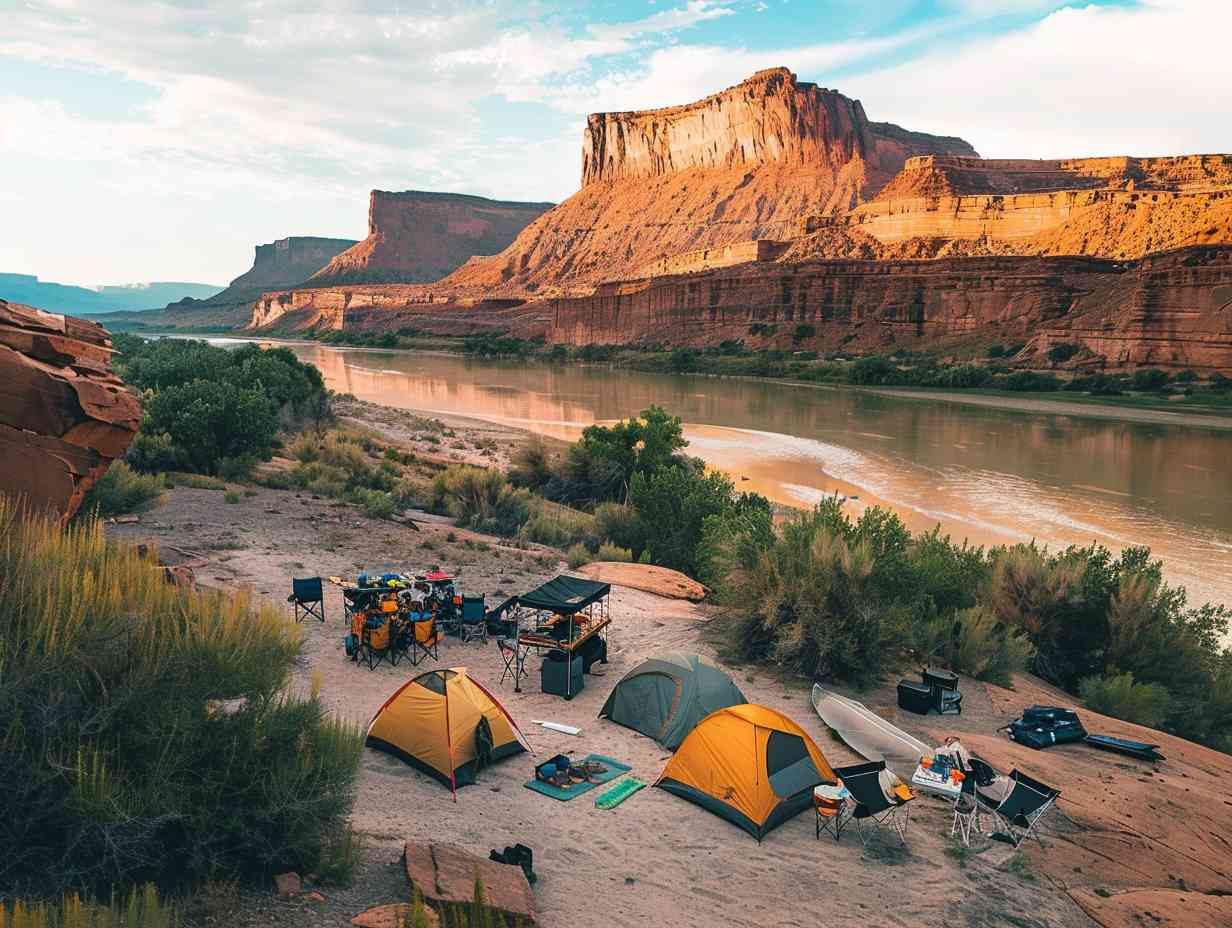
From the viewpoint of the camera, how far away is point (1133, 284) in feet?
193

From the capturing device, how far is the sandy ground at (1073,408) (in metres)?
44.8

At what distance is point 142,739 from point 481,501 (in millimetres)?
15625

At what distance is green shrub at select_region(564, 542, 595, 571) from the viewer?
54.6 ft

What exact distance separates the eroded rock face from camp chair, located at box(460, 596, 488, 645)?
Result: 516 cm

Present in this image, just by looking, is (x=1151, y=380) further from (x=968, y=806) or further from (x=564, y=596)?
(x=968, y=806)

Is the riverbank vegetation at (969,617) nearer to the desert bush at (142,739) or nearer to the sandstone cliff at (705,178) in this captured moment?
the desert bush at (142,739)

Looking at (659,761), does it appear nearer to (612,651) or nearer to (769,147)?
(612,651)

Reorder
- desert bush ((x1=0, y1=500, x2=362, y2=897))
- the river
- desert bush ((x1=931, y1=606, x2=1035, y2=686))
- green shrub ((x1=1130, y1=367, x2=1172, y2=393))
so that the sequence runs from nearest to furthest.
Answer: desert bush ((x1=0, y1=500, x2=362, y2=897)) → desert bush ((x1=931, y1=606, x2=1035, y2=686)) → the river → green shrub ((x1=1130, y1=367, x2=1172, y2=393))

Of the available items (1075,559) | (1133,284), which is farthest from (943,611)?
(1133,284)

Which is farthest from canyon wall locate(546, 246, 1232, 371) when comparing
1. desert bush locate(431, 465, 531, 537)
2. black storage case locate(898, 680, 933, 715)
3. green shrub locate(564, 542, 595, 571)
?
black storage case locate(898, 680, 933, 715)

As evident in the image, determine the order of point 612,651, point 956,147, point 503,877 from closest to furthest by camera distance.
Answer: point 503,877 → point 612,651 → point 956,147

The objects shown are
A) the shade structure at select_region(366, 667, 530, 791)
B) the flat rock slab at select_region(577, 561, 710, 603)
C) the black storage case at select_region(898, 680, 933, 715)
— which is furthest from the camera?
the flat rock slab at select_region(577, 561, 710, 603)

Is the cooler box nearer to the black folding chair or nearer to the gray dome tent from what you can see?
the gray dome tent

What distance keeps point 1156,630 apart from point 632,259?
14265 centimetres
